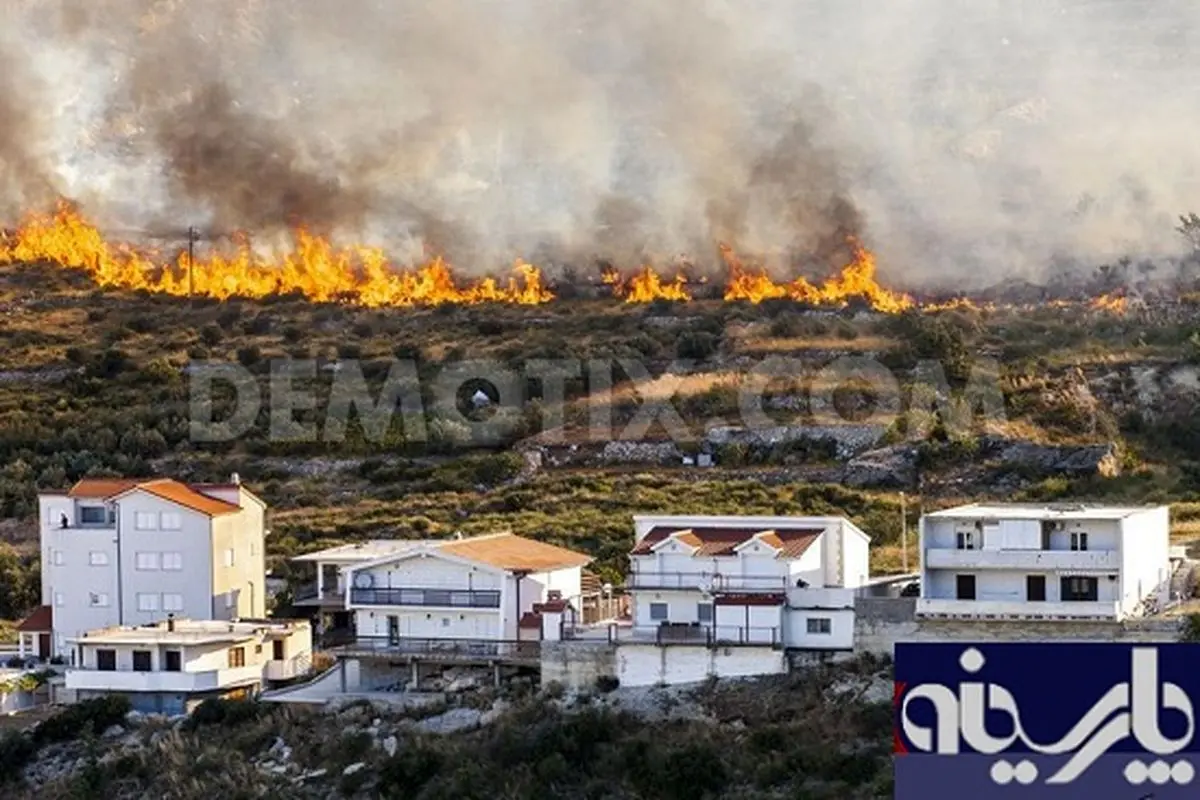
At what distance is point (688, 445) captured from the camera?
7381 cm

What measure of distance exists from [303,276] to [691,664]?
58405 mm

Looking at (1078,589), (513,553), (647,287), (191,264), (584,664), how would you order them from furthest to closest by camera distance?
1. (191,264)
2. (647,287)
3. (513,553)
4. (584,664)
5. (1078,589)

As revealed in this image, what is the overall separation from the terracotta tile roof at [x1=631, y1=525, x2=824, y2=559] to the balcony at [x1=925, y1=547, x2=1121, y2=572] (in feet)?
8.40

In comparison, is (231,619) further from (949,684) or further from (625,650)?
(949,684)

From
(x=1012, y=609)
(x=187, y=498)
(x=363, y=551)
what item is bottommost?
(x=1012, y=609)

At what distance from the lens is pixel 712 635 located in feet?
153

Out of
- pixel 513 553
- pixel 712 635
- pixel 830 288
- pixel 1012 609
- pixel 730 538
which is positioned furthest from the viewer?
pixel 830 288

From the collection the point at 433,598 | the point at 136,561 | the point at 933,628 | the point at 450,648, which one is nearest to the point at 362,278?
the point at 136,561

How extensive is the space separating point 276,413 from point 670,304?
17.2m

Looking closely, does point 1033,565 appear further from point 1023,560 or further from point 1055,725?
point 1055,725

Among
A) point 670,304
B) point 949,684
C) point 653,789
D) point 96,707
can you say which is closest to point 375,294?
point 670,304

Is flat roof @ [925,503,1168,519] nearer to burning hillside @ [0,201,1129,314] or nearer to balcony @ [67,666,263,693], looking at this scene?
balcony @ [67,666,263,693]

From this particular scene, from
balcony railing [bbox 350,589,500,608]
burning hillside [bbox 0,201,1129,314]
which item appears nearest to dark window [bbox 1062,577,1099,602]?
balcony railing [bbox 350,589,500,608]

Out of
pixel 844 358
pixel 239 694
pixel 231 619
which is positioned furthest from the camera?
pixel 844 358
